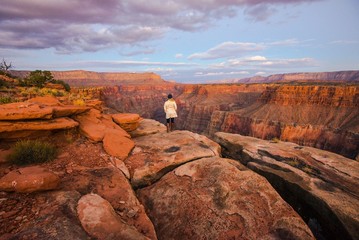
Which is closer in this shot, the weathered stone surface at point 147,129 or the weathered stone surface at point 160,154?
the weathered stone surface at point 160,154

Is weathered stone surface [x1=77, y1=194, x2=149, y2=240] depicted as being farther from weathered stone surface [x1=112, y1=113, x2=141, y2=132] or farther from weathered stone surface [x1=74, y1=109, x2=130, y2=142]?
weathered stone surface [x1=112, y1=113, x2=141, y2=132]

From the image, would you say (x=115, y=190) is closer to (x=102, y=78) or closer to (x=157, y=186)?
(x=157, y=186)

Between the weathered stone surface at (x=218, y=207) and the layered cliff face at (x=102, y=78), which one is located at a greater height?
the weathered stone surface at (x=218, y=207)

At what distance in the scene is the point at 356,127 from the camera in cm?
4384

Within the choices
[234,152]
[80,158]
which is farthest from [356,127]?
[80,158]

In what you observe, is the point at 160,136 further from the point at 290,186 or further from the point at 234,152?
the point at 290,186

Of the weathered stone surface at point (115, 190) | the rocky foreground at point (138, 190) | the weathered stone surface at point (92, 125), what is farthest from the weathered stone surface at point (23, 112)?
the weathered stone surface at point (115, 190)

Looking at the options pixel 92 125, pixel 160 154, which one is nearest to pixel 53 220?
pixel 160 154

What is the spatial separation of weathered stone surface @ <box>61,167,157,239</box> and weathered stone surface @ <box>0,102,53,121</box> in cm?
216

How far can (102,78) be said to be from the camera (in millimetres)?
166875

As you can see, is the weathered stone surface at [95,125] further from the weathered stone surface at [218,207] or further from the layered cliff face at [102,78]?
the layered cliff face at [102,78]

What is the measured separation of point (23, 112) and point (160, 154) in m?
4.35

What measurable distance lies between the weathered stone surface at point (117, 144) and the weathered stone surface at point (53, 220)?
256cm

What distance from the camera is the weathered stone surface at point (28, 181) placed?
4.20 meters
